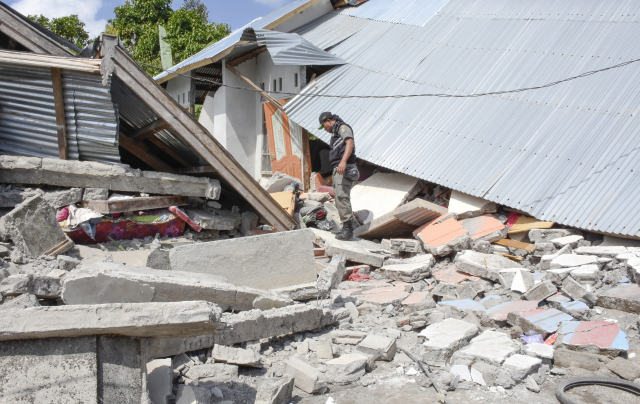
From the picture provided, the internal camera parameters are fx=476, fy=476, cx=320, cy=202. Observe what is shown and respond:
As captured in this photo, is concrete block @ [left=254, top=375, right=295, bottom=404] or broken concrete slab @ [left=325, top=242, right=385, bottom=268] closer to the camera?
concrete block @ [left=254, top=375, right=295, bottom=404]

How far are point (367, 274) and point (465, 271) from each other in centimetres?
126

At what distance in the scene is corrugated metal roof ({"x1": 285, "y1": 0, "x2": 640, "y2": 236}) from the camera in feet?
20.6

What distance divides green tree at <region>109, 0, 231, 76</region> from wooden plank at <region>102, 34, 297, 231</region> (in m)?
14.1

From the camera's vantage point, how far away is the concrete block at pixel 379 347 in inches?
145

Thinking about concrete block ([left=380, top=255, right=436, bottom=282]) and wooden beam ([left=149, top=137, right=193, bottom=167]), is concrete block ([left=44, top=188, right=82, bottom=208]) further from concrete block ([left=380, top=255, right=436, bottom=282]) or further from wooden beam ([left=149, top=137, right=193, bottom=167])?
concrete block ([left=380, top=255, right=436, bottom=282])

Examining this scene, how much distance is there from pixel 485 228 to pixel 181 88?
12.3 m

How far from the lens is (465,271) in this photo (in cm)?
566

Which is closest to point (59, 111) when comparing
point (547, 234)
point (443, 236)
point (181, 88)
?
point (443, 236)

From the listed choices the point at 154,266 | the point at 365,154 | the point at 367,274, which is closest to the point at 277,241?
the point at 154,266

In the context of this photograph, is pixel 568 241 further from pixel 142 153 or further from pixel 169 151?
pixel 142 153

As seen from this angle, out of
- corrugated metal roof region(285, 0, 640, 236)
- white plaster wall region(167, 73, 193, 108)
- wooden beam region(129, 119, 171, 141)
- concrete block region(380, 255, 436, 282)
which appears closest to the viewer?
wooden beam region(129, 119, 171, 141)

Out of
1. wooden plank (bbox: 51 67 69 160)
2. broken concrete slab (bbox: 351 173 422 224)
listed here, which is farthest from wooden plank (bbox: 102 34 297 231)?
broken concrete slab (bbox: 351 173 422 224)

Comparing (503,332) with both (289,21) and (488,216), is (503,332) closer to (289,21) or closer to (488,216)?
(488,216)

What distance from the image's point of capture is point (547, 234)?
20.5 ft
